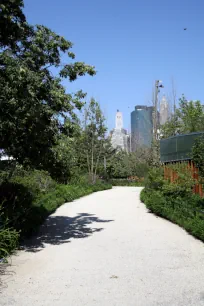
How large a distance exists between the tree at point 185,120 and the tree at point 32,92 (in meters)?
22.3

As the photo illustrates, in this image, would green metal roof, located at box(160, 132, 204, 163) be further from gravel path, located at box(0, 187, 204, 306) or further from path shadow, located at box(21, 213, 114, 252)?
gravel path, located at box(0, 187, 204, 306)

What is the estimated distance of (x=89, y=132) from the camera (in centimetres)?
3838

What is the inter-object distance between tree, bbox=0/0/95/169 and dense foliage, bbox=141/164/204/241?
4.18 metres

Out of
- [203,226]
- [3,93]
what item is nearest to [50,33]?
[3,93]

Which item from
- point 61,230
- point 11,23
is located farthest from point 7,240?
point 11,23

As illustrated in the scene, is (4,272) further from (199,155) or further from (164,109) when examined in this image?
(164,109)

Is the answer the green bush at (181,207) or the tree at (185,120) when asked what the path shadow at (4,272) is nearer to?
the green bush at (181,207)

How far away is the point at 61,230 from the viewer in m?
11.7

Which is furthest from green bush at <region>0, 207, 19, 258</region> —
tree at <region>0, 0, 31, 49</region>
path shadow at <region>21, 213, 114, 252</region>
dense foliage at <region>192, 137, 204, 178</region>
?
dense foliage at <region>192, 137, 204, 178</region>

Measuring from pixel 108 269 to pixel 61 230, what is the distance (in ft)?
17.1

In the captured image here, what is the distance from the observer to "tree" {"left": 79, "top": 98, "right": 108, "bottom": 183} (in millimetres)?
37969

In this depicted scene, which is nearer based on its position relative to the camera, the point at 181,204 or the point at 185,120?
the point at 181,204

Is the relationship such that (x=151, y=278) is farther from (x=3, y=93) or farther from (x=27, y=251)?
(x=3, y=93)

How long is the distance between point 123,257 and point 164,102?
3194cm
